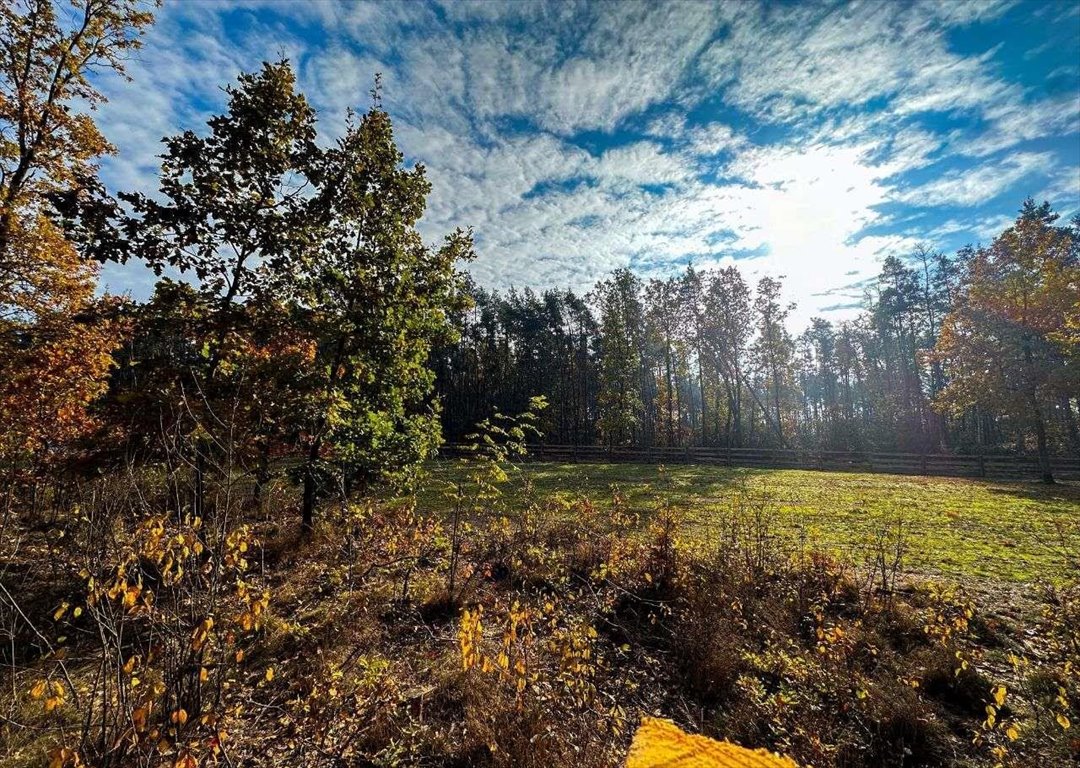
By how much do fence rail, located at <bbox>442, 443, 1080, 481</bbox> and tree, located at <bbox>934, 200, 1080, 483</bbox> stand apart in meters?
2.64

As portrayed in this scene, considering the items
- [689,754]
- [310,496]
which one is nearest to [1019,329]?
[689,754]

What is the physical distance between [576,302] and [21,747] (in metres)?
43.5

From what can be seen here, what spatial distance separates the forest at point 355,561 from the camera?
3293 mm

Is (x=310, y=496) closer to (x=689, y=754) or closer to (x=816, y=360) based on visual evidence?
(x=689, y=754)

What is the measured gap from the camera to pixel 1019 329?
19.7 metres

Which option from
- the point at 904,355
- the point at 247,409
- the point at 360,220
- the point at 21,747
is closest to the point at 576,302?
the point at 904,355

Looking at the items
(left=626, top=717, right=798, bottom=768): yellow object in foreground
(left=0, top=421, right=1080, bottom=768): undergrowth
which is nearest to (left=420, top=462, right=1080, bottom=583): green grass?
(left=0, top=421, right=1080, bottom=768): undergrowth

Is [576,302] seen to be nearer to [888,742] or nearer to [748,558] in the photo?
[748,558]

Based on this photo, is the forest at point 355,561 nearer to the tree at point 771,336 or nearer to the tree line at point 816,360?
the tree line at point 816,360

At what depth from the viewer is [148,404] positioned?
209 inches

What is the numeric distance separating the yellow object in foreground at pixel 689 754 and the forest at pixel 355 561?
0.14ft

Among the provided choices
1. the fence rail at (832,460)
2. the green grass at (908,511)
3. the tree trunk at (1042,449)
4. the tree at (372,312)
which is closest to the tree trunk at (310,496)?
the tree at (372,312)

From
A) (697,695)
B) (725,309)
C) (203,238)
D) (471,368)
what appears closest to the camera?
(697,695)

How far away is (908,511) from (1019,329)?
1484 cm
